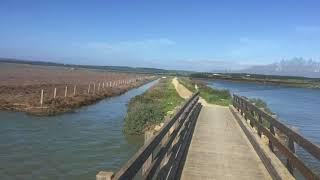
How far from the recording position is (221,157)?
37.4 ft

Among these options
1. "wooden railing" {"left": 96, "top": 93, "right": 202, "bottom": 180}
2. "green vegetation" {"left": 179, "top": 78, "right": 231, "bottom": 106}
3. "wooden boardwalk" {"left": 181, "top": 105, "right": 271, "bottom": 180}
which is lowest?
"green vegetation" {"left": 179, "top": 78, "right": 231, "bottom": 106}

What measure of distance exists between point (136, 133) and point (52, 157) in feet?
20.4

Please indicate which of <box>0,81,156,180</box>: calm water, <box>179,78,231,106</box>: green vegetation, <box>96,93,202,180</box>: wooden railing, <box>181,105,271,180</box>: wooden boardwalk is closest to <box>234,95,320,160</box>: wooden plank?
<box>181,105,271,180</box>: wooden boardwalk

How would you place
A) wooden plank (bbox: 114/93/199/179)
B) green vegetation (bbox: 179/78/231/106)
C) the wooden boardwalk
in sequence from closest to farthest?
wooden plank (bbox: 114/93/199/179)
the wooden boardwalk
green vegetation (bbox: 179/78/231/106)

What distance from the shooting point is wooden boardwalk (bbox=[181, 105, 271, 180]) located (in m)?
9.66

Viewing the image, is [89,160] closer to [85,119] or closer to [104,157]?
[104,157]

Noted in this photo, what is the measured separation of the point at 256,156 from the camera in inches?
459

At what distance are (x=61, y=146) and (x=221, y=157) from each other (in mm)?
9673

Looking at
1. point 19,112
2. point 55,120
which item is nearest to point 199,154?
point 55,120

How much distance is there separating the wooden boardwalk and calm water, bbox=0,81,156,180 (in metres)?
3.74

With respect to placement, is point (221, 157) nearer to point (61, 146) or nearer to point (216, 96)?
point (61, 146)

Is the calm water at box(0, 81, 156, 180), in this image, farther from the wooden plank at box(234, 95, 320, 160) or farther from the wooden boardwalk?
the wooden plank at box(234, 95, 320, 160)

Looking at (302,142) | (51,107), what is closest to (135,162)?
(302,142)

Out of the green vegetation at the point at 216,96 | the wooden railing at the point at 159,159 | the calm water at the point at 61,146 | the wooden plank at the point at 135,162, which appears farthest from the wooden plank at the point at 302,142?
the green vegetation at the point at 216,96
